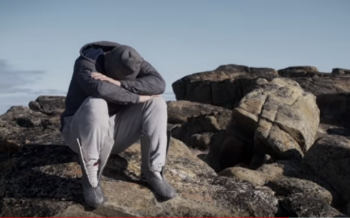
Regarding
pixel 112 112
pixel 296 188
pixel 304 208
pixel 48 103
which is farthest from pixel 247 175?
pixel 48 103

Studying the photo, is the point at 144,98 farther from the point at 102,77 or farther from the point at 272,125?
the point at 272,125

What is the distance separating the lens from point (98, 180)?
6539mm

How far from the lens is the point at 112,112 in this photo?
698 centimetres

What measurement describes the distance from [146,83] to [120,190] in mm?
1516

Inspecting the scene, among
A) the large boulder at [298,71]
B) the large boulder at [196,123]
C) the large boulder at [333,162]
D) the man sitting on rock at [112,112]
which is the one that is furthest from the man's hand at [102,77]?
the large boulder at [298,71]

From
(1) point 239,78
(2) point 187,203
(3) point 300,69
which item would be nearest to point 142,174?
(2) point 187,203

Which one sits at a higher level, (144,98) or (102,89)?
(102,89)

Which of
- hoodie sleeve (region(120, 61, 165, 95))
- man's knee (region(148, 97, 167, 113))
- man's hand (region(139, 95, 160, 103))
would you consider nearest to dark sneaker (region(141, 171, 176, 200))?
man's knee (region(148, 97, 167, 113))

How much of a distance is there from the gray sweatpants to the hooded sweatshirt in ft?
0.44

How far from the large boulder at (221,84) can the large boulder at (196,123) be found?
369 inches

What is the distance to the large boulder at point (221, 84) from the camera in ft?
125

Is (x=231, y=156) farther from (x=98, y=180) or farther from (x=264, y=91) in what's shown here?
(x=98, y=180)

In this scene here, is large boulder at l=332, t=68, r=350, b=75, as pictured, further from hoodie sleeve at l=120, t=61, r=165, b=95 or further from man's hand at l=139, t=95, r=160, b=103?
man's hand at l=139, t=95, r=160, b=103

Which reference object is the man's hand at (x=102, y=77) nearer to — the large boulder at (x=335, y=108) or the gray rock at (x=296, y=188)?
the gray rock at (x=296, y=188)
